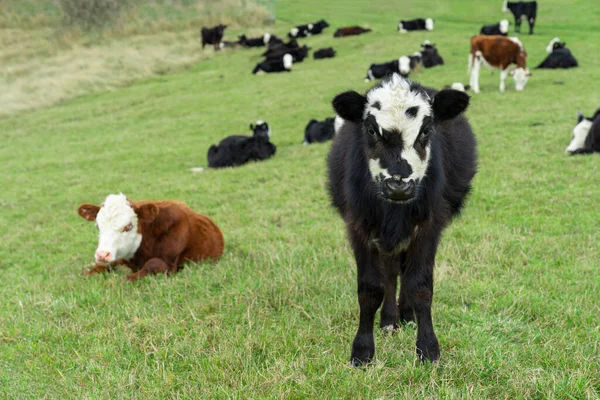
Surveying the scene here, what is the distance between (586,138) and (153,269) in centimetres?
879

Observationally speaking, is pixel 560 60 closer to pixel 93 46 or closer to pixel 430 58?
pixel 430 58

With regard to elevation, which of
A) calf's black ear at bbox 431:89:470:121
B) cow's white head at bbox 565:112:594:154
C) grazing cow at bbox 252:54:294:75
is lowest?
grazing cow at bbox 252:54:294:75

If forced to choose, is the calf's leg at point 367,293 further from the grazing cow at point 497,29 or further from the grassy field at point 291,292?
the grazing cow at point 497,29

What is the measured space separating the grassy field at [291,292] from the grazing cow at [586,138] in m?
0.34

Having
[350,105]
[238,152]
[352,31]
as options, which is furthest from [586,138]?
[352,31]

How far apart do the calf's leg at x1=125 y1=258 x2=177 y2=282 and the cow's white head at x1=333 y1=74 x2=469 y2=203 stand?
3.25m

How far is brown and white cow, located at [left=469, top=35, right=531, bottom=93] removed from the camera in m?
18.8

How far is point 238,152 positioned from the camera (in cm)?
1416

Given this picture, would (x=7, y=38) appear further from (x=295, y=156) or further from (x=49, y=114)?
(x=295, y=156)

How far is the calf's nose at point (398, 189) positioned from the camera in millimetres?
3158

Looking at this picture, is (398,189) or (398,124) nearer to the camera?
(398,189)

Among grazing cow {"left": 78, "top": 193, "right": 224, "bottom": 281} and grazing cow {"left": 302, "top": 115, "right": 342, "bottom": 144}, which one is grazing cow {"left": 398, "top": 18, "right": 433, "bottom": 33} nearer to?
grazing cow {"left": 302, "top": 115, "right": 342, "bottom": 144}

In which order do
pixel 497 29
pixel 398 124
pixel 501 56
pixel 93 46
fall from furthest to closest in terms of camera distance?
pixel 93 46, pixel 497 29, pixel 501 56, pixel 398 124

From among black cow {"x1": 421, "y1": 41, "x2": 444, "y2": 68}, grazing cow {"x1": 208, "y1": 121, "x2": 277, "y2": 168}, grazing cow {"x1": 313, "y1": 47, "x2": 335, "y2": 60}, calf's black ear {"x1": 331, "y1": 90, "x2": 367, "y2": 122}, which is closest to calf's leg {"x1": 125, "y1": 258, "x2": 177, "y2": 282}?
calf's black ear {"x1": 331, "y1": 90, "x2": 367, "y2": 122}
